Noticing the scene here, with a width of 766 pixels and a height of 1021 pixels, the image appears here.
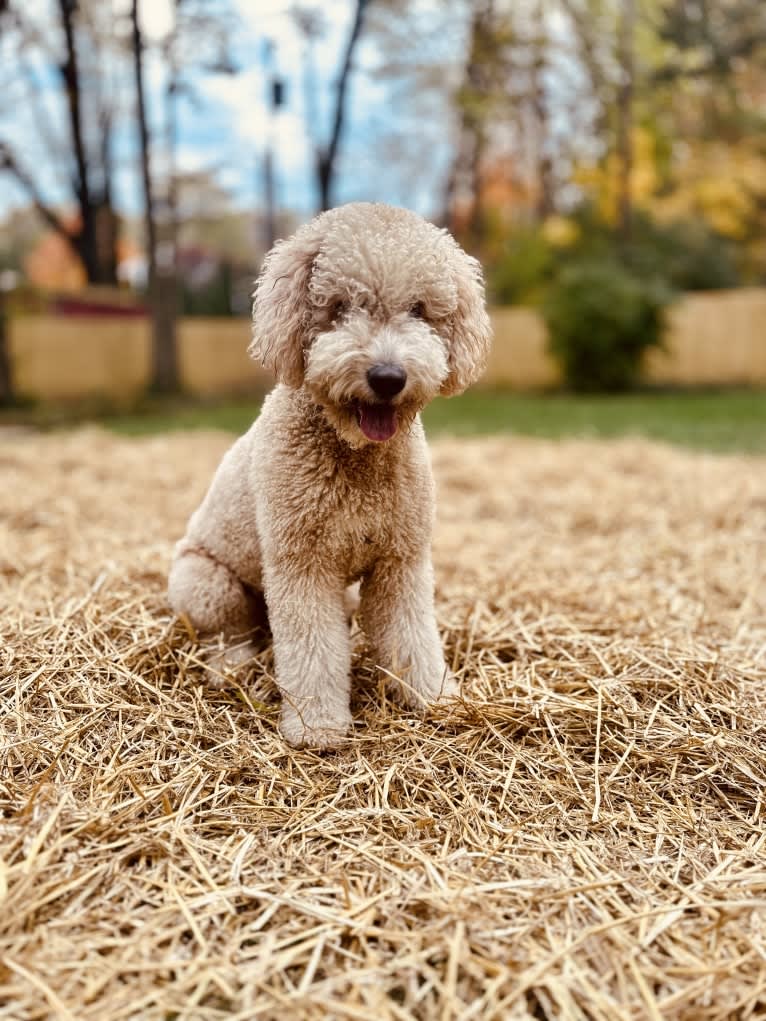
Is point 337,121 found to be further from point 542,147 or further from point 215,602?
point 215,602

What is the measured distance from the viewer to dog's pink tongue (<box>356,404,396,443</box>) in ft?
6.67

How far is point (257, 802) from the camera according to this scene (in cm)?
195

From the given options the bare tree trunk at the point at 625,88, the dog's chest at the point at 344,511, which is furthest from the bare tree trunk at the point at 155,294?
the dog's chest at the point at 344,511

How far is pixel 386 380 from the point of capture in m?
1.94

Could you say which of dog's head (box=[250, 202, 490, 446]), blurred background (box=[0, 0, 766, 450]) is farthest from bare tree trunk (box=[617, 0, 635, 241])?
dog's head (box=[250, 202, 490, 446])

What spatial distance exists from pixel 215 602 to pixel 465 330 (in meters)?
1.11

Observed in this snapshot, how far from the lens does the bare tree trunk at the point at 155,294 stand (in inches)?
493

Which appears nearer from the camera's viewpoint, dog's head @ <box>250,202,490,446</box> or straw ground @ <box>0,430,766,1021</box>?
straw ground @ <box>0,430,766,1021</box>

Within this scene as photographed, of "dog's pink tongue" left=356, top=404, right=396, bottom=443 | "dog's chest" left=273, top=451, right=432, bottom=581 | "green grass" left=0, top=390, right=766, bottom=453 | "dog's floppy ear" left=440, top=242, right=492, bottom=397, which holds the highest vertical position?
"dog's floppy ear" left=440, top=242, right=492, bottom=397

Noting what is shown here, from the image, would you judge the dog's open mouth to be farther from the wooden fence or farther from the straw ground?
the wooden fence

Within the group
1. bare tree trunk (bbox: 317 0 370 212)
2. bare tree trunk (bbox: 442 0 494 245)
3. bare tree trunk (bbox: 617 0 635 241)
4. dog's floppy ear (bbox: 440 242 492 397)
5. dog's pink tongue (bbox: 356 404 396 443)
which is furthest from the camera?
bare tree trunk (bbox: 617 0 635 241)

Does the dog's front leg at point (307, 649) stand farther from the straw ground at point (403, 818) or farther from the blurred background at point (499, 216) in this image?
the blurred background at point (499, 216)

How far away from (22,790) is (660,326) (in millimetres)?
15349

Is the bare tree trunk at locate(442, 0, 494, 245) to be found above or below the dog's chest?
above
